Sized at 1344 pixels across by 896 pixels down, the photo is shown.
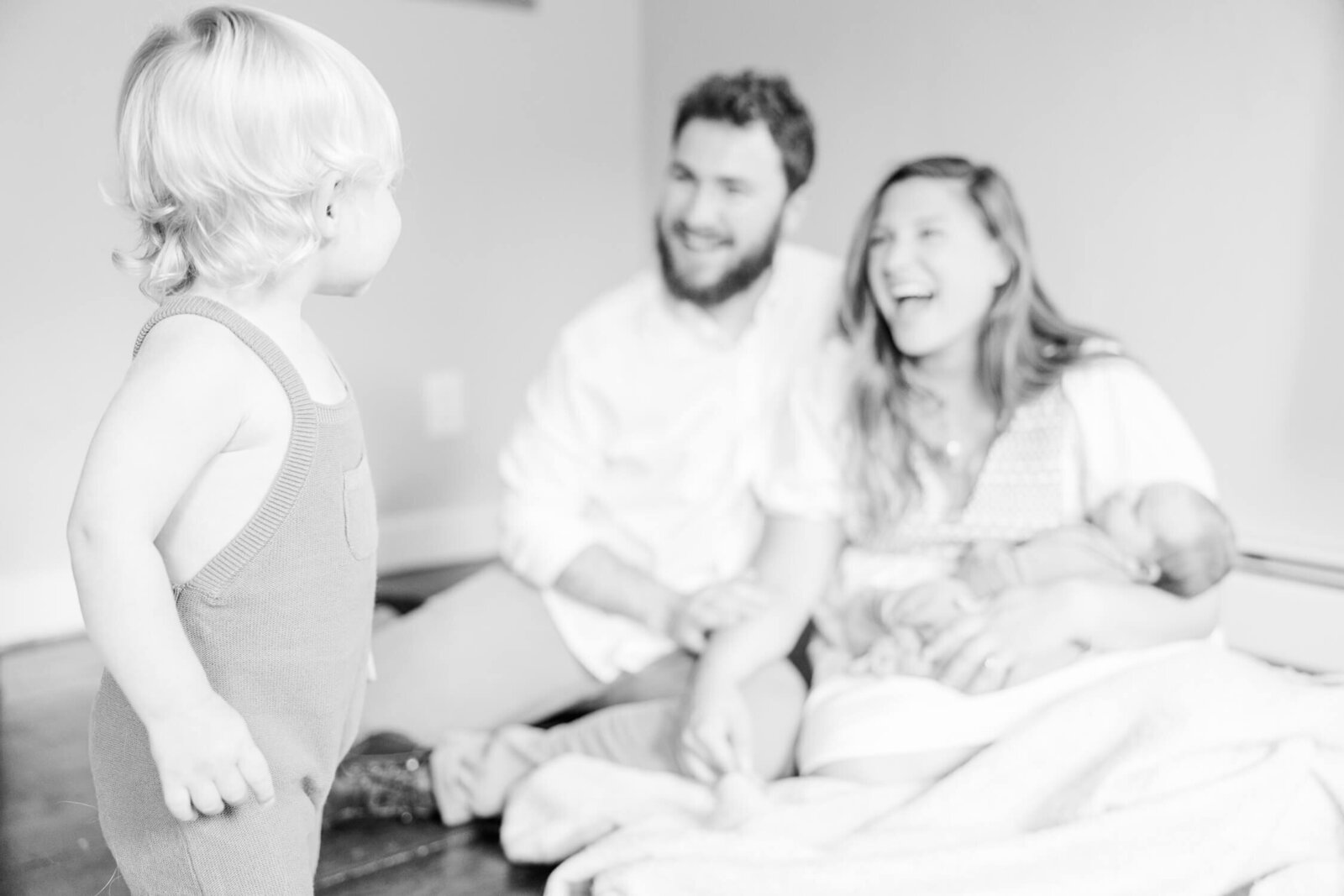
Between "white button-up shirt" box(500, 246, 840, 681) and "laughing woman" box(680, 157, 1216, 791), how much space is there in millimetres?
117

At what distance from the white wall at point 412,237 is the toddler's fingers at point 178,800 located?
1578 millimetres

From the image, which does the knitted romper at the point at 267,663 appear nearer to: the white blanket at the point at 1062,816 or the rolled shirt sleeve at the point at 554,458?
the white blanket at the point at 1062,816

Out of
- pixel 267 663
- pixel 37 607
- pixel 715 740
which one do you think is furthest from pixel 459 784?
pixel 37 607

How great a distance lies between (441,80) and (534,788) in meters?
1.64

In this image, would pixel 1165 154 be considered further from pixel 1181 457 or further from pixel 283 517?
pixel 283 517

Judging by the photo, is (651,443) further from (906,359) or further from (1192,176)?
(1192,176)

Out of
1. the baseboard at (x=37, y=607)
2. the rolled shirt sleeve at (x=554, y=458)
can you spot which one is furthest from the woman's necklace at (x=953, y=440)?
the baseboard at (x=37, y=607)

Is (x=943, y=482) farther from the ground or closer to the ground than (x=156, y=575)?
closer to the ground

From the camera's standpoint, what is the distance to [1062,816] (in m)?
1.17

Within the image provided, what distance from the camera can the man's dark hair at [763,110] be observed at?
166 centimetres

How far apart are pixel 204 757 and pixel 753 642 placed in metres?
0.82

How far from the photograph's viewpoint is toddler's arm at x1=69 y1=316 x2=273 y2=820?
722 mm

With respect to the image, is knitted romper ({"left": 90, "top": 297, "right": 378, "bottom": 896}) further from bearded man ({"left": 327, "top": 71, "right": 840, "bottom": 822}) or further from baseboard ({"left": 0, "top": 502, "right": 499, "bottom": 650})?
baseboard ({"left": 0, "top": 502, "right": 499, "bottom": 650})

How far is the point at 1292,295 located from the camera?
183cm
